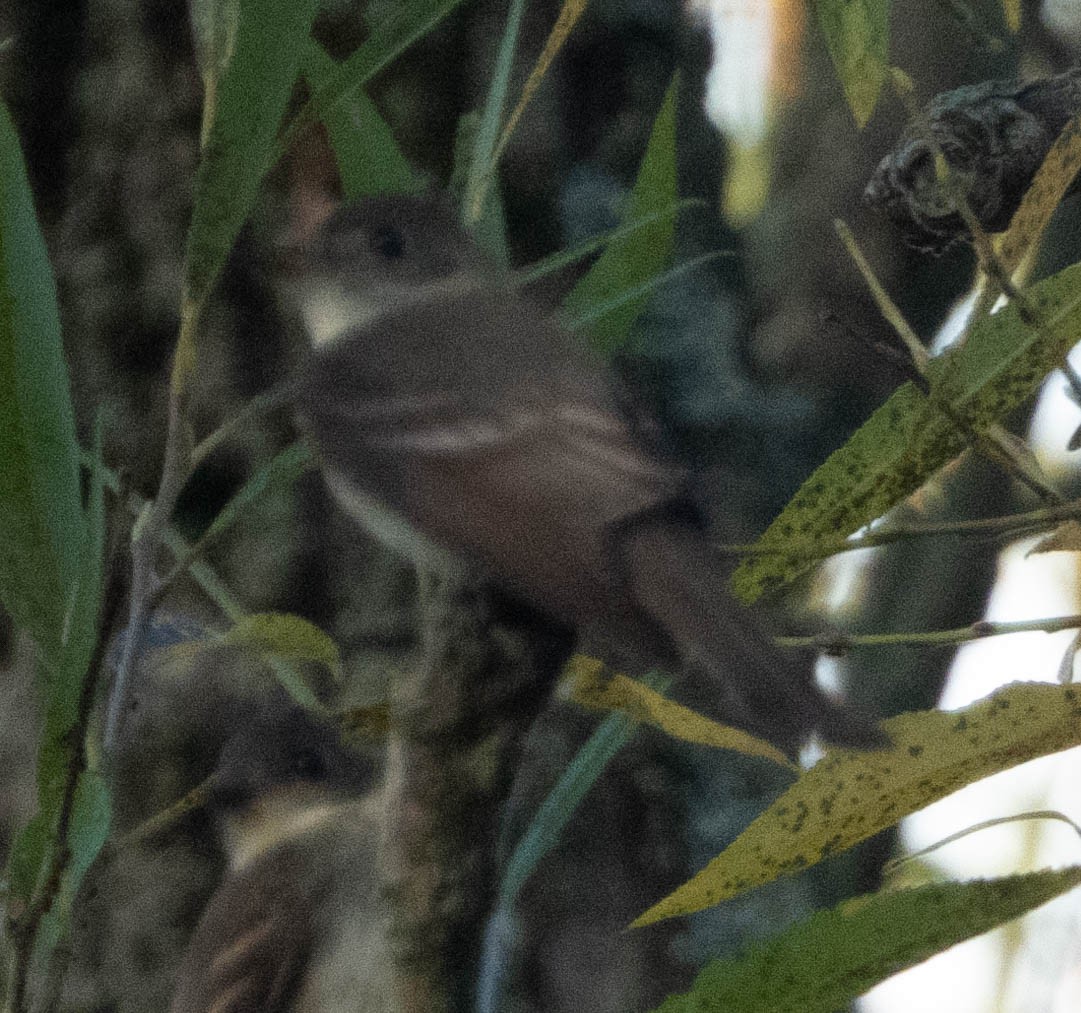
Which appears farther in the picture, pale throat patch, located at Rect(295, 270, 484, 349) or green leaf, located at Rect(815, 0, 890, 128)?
pale throat patch, located at Rect(295, 270, 484, 349)

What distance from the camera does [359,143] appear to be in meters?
0.94

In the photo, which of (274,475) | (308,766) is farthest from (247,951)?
(274,475)

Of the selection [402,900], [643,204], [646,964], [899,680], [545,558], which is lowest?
[646,964]

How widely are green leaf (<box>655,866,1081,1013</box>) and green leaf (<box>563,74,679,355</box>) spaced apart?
0.43 m

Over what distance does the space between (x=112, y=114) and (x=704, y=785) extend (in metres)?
0.81

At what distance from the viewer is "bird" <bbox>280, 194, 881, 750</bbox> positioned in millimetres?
697

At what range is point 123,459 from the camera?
1.21 meters

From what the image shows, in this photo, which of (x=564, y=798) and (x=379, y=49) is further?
(x=564, y=798)

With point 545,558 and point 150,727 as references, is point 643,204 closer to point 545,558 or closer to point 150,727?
point 545,558

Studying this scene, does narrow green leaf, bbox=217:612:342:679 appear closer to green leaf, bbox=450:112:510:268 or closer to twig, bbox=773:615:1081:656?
twig, bbox=773:615:1081:656

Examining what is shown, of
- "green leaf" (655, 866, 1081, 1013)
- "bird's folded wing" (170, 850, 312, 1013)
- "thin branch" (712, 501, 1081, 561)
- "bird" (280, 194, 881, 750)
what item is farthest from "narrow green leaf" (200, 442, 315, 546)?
"bird's folded wing" (170, 850, 312, 1013)

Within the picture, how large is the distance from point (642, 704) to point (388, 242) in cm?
53

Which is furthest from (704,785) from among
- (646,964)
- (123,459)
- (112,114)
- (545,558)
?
(112,114)

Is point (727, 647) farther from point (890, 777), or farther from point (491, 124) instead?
point (491, 124)
